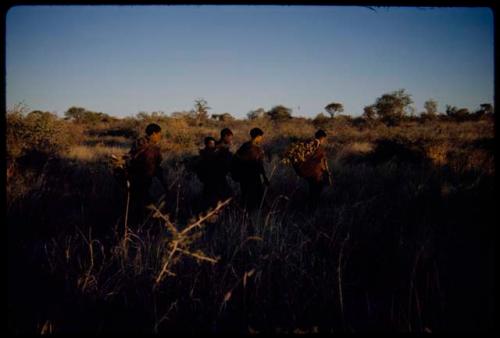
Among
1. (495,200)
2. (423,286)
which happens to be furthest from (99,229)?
(495,200)

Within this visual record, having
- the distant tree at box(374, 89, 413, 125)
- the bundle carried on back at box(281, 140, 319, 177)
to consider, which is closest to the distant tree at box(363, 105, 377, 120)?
the distant tree at box(374, 89, 413, 125)

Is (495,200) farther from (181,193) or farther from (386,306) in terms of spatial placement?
(181,193)

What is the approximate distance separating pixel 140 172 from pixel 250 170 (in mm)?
1979

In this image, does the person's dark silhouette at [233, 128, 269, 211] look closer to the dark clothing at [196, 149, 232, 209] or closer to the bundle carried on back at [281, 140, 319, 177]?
the dark clothing at [196, 149, 232, 209]

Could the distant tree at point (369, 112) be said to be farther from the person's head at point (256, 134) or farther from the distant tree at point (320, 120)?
the person's head at point (256, 134)

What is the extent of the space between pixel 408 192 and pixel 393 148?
6.44 m

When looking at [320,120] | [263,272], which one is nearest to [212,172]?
[263,272]

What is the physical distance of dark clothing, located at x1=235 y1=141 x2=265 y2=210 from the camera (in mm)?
5629

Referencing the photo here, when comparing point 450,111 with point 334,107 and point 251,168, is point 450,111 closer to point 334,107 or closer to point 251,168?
point 334,107

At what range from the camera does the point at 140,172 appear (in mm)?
4895

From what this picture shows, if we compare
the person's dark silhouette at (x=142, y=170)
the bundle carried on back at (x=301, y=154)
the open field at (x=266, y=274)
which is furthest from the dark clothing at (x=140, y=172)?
the bundle carried on back at (x=301, y=154)

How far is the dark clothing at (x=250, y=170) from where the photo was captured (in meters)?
5.63

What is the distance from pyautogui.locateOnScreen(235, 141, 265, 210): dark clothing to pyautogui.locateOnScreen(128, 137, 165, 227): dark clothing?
151 centimetres

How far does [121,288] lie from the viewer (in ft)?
9.99
